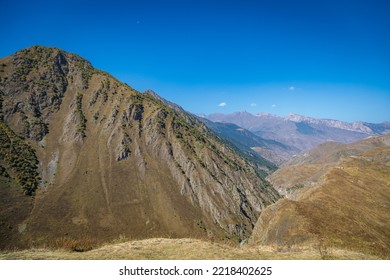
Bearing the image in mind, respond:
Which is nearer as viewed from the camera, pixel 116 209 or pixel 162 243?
pixel 162 243

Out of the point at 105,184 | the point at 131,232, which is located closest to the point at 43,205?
the point at 105,184

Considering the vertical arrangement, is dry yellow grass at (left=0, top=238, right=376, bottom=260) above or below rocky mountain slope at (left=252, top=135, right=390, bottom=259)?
above

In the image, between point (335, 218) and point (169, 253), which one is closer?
point (169, 253)

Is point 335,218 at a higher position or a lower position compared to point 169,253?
lower

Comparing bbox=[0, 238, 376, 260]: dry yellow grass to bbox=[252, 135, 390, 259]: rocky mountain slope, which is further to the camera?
bbox=[252, 135, 390, 259]: rocky mountain slope

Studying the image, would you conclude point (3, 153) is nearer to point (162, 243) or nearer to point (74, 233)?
point (74, 233)

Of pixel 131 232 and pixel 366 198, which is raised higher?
pixel 366 198

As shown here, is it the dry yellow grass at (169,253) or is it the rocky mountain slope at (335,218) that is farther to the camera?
the rocky mountain slope at (335,218)

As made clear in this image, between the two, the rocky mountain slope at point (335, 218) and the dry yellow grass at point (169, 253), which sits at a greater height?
the dry yellow grass at point (169, 253)

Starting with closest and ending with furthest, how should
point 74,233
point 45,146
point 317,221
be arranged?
point 317,221 < point 74,233 < point 45,146
